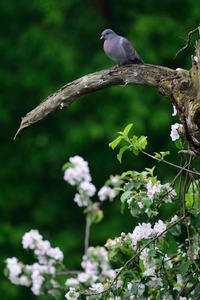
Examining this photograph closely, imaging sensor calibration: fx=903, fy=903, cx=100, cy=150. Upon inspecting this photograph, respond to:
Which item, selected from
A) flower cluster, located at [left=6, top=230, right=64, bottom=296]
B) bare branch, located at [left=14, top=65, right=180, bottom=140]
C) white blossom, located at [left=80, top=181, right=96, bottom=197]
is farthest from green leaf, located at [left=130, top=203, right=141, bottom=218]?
white blossom, located at [left=80, top=181, right=96, bottom=197]

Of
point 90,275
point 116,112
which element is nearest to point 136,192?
point 90,275

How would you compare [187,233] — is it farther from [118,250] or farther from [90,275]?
[90,275]

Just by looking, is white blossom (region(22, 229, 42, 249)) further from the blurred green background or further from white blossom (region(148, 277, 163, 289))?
the blurred green background

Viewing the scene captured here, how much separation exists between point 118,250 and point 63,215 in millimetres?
7293

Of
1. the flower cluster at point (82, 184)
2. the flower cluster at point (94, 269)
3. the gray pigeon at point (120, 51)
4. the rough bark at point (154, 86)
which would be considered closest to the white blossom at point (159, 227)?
the rough bark at point (154, 86)

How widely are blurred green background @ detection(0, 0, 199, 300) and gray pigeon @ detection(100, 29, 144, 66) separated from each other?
213 inches

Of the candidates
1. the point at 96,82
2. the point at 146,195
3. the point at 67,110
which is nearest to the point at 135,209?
the point at 146,195

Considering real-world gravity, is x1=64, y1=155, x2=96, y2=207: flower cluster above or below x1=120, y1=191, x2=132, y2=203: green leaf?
above

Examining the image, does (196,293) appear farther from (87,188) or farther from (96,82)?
(87,188)

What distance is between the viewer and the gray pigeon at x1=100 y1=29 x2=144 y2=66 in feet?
14.3

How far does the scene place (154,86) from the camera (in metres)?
3.66

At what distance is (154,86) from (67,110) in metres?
7.38

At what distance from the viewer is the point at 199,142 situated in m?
3.38

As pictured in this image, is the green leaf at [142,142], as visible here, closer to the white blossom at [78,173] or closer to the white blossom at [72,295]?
the white blossom at [72,295]
